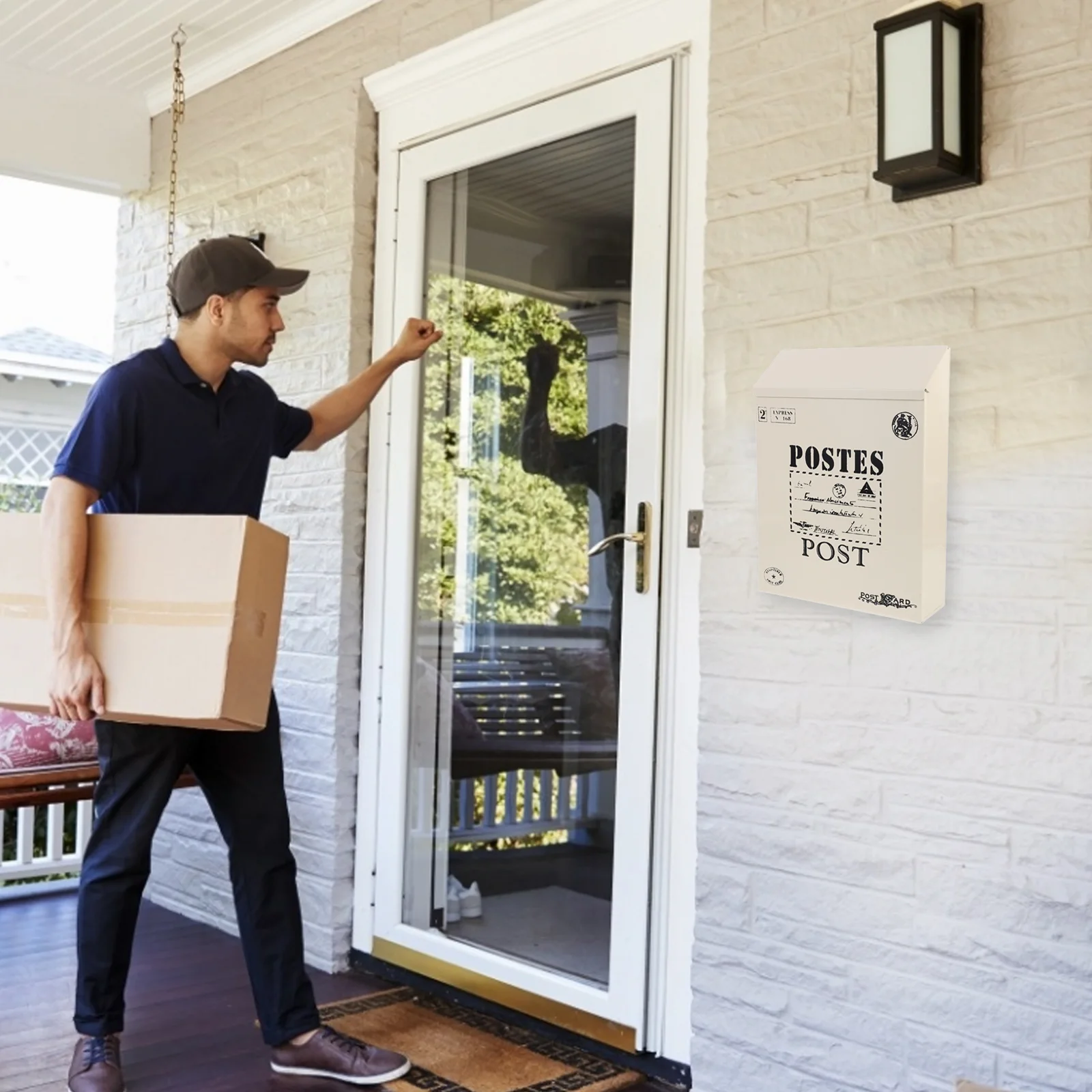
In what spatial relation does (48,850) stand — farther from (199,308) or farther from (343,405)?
(199,308)

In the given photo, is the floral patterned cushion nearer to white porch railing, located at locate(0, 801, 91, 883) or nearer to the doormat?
white porch railing, located at locate(0, 801, 91, 883)

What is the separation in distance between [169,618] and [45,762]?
1.40 m

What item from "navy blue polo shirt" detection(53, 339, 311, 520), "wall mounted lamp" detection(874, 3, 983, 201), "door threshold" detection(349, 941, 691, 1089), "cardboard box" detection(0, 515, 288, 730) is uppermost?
"wall mounted lamp" detection(874, 3, 983, 201)

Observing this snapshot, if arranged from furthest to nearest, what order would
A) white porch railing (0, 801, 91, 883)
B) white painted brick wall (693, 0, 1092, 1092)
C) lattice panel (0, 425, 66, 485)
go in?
1. lattice panel (0, 425, 66, 485)
2. white porch railing (0, 801, 91, 883)
3. white painted brick wall (693, 0, 1092, 1092)

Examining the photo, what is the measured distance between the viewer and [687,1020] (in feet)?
8.41

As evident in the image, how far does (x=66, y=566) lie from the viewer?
225 cm

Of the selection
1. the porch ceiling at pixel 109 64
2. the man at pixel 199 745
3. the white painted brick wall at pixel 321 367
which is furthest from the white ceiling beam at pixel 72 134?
the man at pixel 199 745

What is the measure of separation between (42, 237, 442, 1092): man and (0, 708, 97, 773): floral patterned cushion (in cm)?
94

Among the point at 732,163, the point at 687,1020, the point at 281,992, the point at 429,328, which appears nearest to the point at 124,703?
the point at 281,992

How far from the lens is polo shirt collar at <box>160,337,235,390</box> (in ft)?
8.26

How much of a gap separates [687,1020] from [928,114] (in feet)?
5.56

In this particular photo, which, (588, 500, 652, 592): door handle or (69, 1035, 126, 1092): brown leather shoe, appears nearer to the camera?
(69, 1035, 126, 1092): brown leather shoe

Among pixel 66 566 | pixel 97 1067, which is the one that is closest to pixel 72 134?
pixel 66 566

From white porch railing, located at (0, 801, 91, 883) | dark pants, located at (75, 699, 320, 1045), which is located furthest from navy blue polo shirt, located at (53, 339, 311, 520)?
white porch railing, located at (0, 801, 91, 883)
